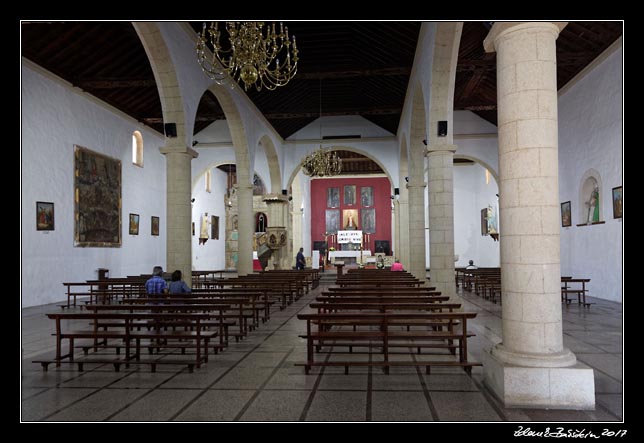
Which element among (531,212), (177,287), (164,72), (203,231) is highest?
(164,72)

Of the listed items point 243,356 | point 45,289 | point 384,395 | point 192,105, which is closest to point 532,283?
point 384,395

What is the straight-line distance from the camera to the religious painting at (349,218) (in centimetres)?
3002

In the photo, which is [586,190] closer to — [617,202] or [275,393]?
Answer: [617,202]

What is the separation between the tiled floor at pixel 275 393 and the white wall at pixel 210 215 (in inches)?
736

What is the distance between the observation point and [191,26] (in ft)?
37.0

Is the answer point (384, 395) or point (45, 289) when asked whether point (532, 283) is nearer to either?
point (384, 395)

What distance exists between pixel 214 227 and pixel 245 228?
11717mm

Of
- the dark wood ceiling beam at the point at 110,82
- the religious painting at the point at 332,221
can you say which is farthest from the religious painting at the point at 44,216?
the religious painting at the point at 332,221

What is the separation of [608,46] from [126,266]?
1526 centimetres

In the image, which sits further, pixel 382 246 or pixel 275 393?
pixel 382 246

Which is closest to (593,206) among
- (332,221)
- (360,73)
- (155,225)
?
(360,73)

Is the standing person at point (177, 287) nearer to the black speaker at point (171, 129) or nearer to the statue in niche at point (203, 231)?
the black speaker at point (171, 129)

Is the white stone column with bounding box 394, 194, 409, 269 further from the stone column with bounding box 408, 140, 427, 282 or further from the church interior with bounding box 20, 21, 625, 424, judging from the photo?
the stone column with bounding box 408, 140, 427, 282

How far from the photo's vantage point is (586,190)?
12828 mm
